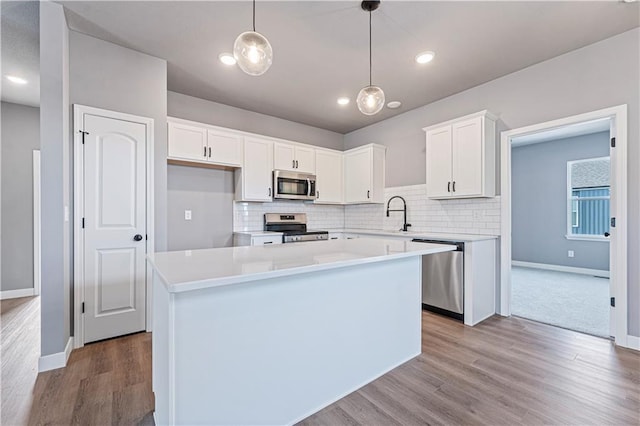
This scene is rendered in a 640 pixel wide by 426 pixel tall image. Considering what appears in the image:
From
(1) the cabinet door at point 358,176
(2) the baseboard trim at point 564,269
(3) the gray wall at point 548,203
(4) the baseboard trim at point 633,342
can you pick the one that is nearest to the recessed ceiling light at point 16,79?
(1) the cabinet door at point 358,176

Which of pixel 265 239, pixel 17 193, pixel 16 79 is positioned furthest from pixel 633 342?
pixel 17 193

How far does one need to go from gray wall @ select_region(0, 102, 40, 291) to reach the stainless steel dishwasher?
5299mm

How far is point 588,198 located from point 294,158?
5.71 metres

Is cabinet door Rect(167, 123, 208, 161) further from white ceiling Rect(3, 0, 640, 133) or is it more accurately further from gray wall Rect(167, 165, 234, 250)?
white ceiling Rect(3, 0, 640, 133)

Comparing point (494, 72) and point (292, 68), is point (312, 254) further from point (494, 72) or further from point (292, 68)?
point (494, 72)

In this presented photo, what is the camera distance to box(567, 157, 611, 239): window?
547 centimetres

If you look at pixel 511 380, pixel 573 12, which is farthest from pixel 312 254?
pixel 573 12

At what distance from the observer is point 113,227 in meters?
2.72

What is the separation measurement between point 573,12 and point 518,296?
3.39 meters

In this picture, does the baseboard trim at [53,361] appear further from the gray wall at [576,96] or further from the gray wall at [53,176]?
the gray wall at [576,96]

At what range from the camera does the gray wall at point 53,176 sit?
7.30ft

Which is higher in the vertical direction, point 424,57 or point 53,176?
point 424,57

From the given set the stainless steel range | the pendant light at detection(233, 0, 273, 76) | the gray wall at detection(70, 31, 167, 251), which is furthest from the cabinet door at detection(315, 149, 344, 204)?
the pendant light at detection(233, 0, 273, 76)

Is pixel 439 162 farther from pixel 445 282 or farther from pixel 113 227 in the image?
pixel 113 227
